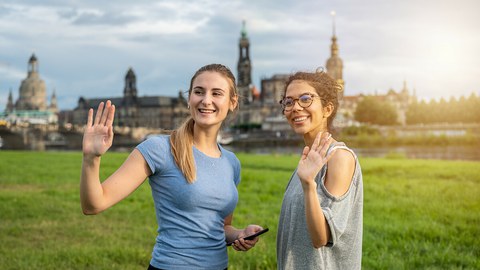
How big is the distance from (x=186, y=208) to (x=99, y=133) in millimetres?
623

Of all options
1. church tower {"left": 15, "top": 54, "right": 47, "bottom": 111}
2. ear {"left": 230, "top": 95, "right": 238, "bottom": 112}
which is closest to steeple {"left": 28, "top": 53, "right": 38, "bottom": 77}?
church tower {"left": 15, "top": 54, "right": 47, "bottom": 111}

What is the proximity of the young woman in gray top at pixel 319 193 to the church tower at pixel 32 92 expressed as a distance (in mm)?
188632

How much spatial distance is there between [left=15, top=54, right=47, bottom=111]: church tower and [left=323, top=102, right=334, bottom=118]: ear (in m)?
189

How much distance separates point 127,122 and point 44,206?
144177mm

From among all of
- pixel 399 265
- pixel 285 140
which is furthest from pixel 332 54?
pixel 399 265

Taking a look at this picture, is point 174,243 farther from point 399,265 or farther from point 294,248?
point 399,265

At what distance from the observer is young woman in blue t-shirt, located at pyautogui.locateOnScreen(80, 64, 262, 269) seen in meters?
2.73

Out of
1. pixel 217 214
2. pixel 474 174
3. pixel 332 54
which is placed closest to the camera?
pixel 217 214

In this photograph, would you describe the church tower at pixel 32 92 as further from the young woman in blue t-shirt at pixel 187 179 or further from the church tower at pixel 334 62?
the young woman in blue t-shirt at pixel 187 179

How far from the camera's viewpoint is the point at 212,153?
3146mm

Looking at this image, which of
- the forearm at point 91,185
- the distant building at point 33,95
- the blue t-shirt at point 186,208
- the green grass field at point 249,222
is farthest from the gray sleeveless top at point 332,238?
the distant building at point 33,95

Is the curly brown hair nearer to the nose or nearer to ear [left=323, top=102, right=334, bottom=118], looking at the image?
ear [left=323, top=102, right=334, bottom=118]

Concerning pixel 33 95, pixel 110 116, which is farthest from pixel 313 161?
pixel 33 95

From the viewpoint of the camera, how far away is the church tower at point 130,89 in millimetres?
156375
